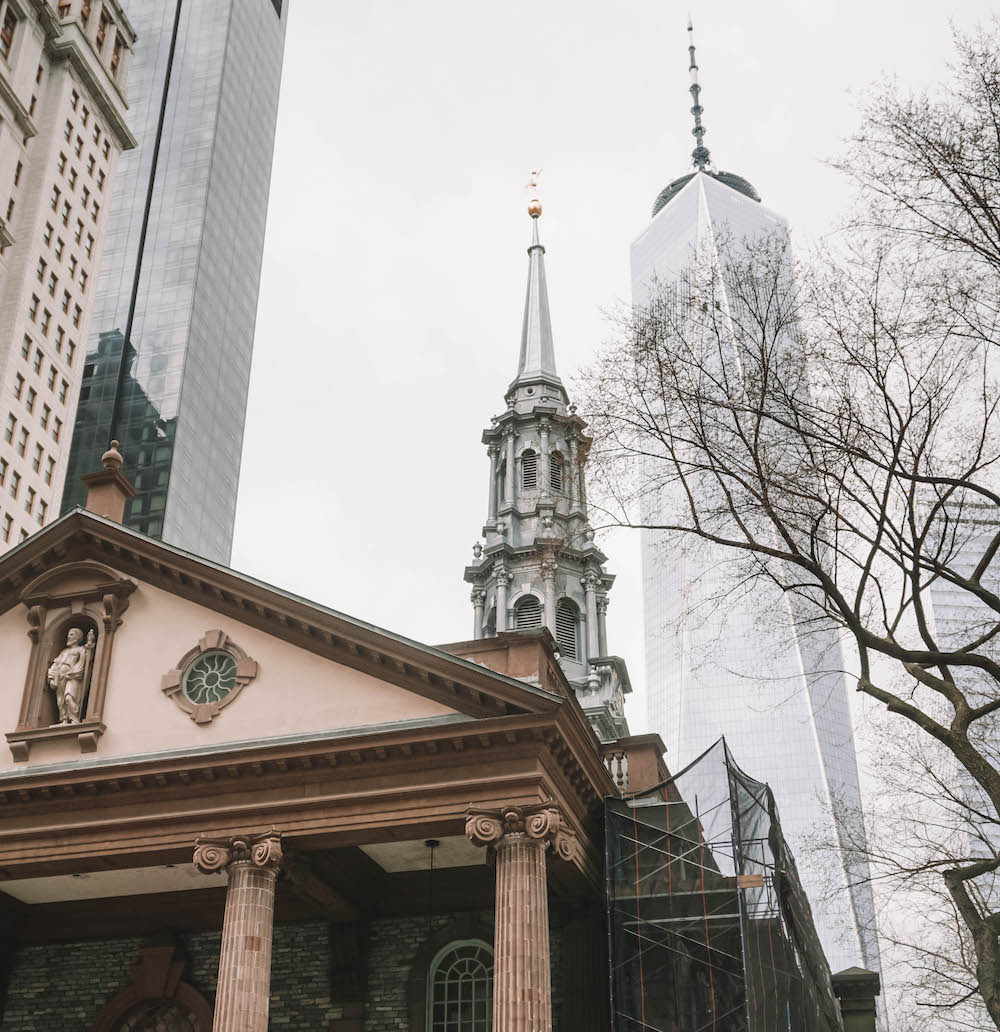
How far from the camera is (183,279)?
92500 mm

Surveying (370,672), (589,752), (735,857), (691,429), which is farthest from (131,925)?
(691,429)

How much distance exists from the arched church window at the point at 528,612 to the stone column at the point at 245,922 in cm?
3421

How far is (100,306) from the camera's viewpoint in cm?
9244

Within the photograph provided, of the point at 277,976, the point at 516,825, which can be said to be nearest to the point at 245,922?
the point at 277,976

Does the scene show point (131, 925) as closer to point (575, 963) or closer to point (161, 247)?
point (575, 963)

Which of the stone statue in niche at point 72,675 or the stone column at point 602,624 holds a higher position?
the stone column at point 602,624

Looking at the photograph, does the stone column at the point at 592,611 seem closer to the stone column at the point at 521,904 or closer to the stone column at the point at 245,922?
the stone column at the point at 521,904

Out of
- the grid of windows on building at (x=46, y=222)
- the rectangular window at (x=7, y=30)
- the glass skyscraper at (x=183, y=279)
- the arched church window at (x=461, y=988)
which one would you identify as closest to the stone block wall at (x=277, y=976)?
the arched church window at (x=461, y=988)

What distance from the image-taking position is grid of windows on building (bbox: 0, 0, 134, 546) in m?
63.8

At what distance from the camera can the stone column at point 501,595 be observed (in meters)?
54.9

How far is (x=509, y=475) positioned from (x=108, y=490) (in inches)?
1344

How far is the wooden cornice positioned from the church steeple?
28610mm

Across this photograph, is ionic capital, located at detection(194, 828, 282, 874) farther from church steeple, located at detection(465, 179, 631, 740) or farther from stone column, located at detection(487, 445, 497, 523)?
stone column, located at detection(487, 445, 497, 523)

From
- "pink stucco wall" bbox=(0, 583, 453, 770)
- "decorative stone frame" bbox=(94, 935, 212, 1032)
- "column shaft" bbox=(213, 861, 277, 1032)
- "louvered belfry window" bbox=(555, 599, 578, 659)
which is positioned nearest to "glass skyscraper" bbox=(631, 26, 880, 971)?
"louvered belfry window" bbox=(555, 599, 578, 659)
